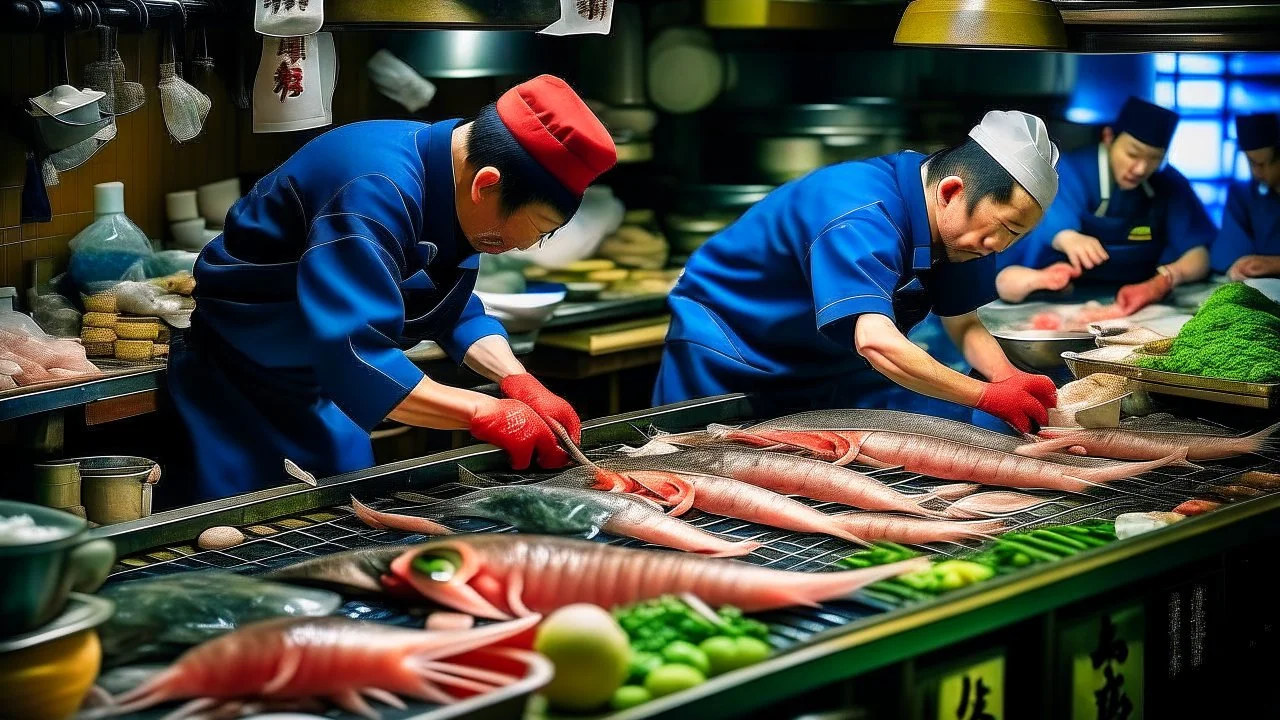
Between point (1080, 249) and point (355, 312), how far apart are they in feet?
13.3

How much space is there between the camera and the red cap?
3076 millimetres

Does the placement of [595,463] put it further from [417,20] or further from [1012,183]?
[1012,183]

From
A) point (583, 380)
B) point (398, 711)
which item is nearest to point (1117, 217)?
point (583, 380)

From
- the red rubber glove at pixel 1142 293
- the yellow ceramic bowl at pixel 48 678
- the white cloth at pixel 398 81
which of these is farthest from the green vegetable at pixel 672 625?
the red rubber glove at pixel 1142 293

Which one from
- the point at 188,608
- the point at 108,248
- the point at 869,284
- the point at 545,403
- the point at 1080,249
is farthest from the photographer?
the point at 1080,249

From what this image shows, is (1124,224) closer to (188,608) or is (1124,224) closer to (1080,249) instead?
(1080,249)

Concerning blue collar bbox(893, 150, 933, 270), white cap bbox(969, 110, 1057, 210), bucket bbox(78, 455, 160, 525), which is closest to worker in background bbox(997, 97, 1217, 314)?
blue collar bbox(893, 150, 933, 270)

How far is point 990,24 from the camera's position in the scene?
3.53 metres

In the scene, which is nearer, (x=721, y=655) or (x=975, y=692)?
(x=721, y=655)

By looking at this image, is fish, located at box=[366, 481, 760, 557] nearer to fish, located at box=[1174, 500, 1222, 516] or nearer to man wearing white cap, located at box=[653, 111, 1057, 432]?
fish, located at box=[1174, 500, 1222, 516]

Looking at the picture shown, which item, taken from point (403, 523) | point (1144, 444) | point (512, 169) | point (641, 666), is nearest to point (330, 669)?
point (641, 666)

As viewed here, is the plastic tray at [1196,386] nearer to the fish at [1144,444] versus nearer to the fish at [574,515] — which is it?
the fish at [1144,444]

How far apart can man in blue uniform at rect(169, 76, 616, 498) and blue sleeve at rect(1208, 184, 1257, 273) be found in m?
4.15

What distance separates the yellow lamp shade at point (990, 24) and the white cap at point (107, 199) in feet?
8.45
